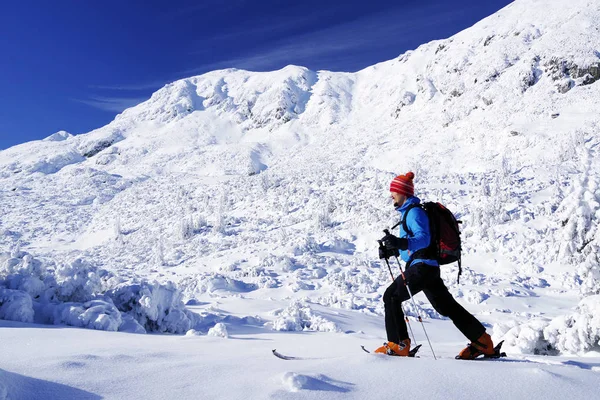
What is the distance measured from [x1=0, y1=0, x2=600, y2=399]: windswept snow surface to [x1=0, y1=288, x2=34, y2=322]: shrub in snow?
25 millimetres

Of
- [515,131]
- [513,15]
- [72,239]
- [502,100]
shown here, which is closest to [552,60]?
[502,100]

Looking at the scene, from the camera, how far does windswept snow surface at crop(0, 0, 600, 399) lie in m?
2.64

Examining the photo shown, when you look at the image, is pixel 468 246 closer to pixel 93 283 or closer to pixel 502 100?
pixel 93 283

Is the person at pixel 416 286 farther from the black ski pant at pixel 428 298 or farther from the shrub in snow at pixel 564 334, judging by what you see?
the shrub in snow at pixel 564 334

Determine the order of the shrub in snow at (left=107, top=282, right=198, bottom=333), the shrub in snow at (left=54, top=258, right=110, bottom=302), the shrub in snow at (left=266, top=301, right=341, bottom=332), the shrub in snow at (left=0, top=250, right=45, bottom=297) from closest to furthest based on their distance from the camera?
the shrub in snow at (left=0, top=250, right=45, bottom=297)
the shrub in snow at (left=54, top=258, right=110, bottom=302)
the shrub in snow at (left=107, top=282, right=198, bottom=333)
the shrub in snow at (left=266, top=301, right=341, bottom=332)

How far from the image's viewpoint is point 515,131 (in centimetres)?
2886

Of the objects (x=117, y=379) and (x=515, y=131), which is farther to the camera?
(x=515, y=131)

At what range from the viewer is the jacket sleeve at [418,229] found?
328cm

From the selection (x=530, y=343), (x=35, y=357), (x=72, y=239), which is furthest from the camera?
(x=72, y=239)

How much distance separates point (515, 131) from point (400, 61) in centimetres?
4962

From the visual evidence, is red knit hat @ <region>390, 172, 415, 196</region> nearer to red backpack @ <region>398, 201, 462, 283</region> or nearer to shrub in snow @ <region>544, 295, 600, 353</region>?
red backpack @ <region>398, 201, 462, 283</region>

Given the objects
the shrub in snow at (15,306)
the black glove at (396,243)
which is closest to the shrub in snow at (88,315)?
the shrub in snow at (15,306)

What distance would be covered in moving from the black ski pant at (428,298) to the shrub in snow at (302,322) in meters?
4.26

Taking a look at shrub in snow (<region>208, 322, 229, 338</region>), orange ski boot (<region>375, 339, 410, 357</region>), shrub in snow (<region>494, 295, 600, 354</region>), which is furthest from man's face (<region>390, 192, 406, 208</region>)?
shrub in snow (<region>208, 322, 229, 338</region>)
